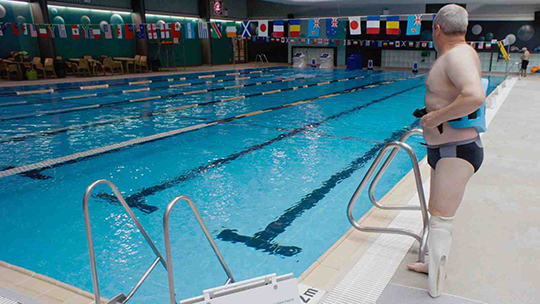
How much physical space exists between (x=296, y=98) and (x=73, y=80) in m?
9.17

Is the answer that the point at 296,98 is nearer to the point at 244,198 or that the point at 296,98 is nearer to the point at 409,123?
the point at 409,123

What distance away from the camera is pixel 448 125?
1.77 metres

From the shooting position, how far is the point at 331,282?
213 cm

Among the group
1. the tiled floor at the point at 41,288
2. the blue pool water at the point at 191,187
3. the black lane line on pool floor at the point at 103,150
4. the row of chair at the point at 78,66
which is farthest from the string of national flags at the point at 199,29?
the tiled floor at the point at 41,288

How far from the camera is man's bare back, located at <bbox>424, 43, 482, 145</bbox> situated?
1.63 metres

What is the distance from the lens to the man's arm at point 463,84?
1590 millimetres

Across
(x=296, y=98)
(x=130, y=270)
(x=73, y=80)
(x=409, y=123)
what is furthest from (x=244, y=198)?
(x=73, y=80)

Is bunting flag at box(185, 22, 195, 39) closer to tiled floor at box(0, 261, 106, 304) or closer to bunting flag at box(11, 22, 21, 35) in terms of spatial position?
bunting flag at box(11, 22, 21, 35)

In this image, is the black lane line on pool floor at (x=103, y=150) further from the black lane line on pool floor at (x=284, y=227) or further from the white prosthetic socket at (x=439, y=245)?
the white prosthetic socket at (x=439, y=245)

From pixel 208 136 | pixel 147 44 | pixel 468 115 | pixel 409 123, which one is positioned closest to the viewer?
pixel 468 115

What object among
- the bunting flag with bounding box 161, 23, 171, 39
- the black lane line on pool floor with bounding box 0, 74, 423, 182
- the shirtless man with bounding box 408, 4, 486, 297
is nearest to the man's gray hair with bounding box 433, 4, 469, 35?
the shirtless man with bounding box 408, 4, 486, 297

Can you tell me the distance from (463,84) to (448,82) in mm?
109

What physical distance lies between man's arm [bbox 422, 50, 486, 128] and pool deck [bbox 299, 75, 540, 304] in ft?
3.04

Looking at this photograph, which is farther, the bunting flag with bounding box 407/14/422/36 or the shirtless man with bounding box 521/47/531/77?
the shirtless man with bounding box 521/47/531/77
